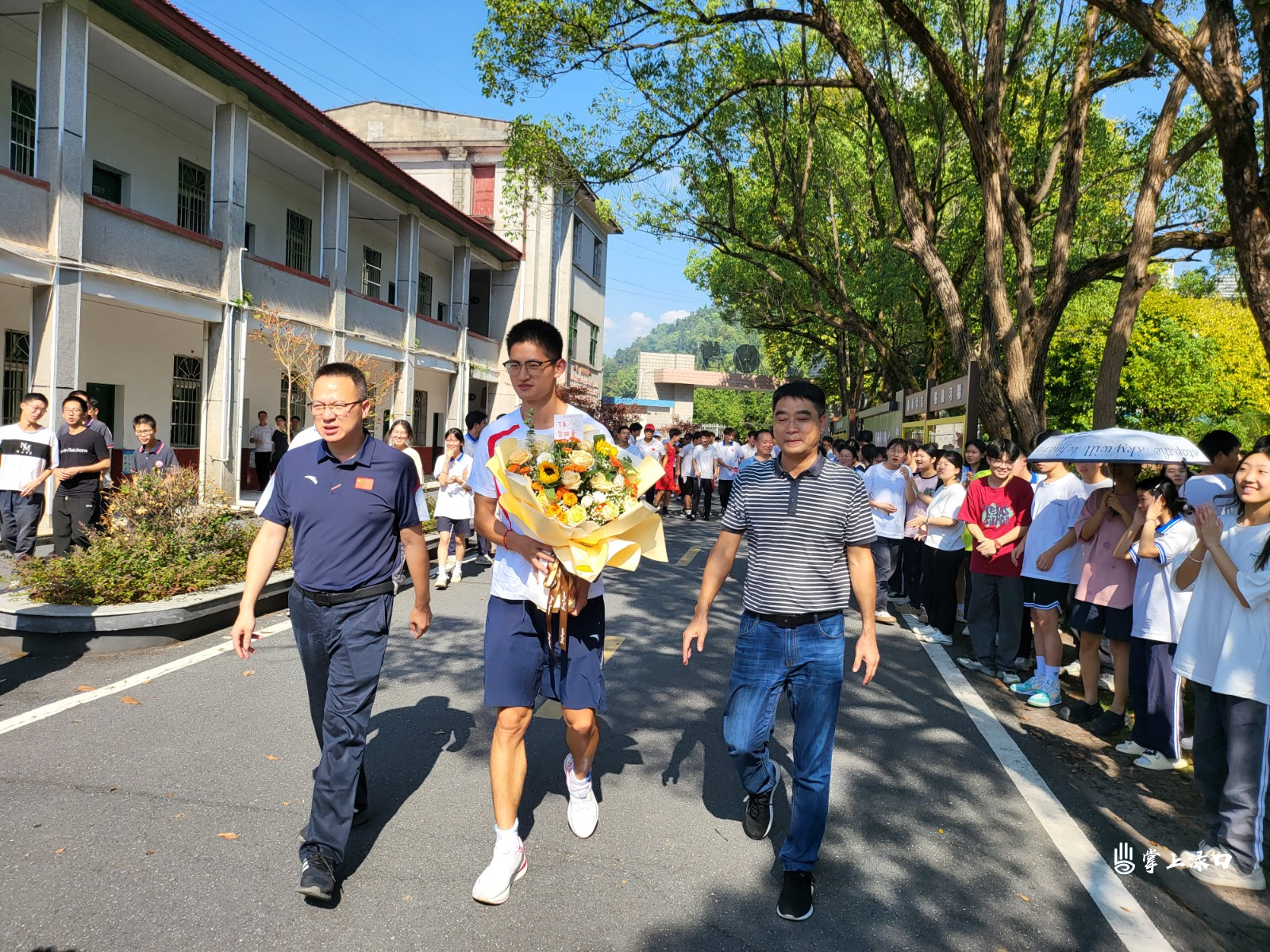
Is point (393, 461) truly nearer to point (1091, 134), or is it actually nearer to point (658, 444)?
point (658, 444)

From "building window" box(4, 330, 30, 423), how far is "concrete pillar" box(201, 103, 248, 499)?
263 cm

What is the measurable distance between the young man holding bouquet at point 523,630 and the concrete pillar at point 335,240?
16094 millimetres

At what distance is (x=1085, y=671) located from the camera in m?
5.89

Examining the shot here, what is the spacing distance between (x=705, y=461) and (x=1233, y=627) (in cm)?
1511

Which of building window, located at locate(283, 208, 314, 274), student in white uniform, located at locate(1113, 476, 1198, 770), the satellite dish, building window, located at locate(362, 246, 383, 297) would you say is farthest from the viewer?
the satellite dish

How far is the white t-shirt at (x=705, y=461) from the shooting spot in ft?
61.7

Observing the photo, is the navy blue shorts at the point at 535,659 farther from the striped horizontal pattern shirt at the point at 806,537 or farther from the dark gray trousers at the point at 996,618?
the dark gray trousers at the point at 996,618

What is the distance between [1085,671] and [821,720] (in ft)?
11.1

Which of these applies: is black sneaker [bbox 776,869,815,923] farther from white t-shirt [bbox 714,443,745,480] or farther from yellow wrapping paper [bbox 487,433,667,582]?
white t-shirt [bbox 714,443,745,480]

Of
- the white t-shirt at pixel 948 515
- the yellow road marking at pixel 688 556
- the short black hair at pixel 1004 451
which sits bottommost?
the yellow road marking at pixel 688 556

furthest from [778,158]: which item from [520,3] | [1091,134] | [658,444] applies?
[520,3]

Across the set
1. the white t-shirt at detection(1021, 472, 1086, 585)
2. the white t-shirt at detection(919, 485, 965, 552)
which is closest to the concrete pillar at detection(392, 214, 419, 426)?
the white t-shirt at detection(919, 485, 965, 552)

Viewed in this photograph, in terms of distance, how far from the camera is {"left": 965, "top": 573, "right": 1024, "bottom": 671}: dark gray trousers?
668 cm

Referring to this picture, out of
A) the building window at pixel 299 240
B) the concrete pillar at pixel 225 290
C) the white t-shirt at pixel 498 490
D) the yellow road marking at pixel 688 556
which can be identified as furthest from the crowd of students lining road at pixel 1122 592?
the building window at pixel 299 240
